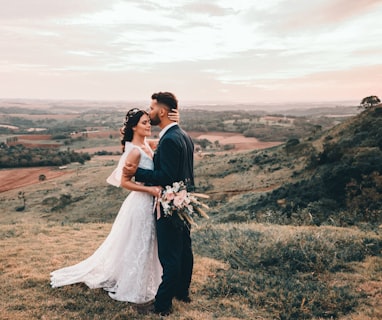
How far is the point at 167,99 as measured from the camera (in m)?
4.72

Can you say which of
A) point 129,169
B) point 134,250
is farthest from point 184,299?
point 129,169

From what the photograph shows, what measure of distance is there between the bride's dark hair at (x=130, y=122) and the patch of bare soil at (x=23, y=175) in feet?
135

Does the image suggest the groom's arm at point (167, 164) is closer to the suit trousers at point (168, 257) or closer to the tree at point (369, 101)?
the suit trousers at point (168, 257)

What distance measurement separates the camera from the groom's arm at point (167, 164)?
4.52 metres

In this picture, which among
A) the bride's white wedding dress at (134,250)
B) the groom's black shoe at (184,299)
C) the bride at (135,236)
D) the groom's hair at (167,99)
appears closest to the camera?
the groom's hair at (167,99)

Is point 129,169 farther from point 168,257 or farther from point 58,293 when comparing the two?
point 58,293

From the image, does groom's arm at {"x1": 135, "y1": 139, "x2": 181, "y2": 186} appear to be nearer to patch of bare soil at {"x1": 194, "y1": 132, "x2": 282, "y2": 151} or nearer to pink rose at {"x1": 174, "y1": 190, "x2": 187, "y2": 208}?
pink rose at {"x1": 174, "y1": 190, "x2": 187, "y2": 208}

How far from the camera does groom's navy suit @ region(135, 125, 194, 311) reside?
4.53 metres

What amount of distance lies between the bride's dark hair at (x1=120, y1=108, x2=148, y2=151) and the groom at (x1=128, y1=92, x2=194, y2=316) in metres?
0.23

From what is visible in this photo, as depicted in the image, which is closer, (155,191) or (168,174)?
(168,174)

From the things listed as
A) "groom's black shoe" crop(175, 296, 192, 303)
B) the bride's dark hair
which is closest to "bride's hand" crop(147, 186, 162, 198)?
the bride's dark hair

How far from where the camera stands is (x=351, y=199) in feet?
44.7

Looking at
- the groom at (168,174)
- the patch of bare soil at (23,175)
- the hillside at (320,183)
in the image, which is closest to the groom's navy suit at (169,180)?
the groom at (168,174)

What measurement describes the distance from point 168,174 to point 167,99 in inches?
40.6
